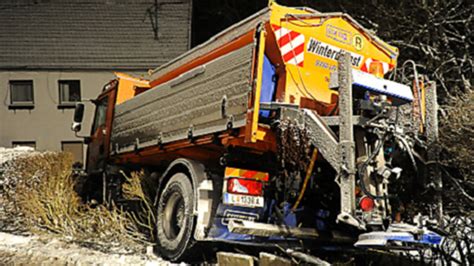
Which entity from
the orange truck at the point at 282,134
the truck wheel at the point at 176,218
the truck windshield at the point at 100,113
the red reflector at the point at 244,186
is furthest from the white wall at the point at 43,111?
the red reflector at the point at 244,186

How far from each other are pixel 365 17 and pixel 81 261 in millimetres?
8584

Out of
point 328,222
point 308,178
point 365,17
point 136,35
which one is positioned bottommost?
point 328,222

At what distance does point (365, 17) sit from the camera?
12773mm

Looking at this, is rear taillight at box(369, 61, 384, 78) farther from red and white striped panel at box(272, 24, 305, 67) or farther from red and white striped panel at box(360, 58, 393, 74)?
red and white striped panel at box(272, 24, 305, 67)

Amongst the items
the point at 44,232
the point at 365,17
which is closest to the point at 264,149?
the point at 44,232

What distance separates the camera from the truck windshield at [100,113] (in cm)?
1064

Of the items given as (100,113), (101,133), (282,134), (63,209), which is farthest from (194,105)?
(100,113)

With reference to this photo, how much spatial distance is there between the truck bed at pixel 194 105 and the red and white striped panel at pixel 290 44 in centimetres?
38

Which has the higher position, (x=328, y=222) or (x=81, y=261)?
(x=328, y=222)

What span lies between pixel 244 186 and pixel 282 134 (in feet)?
3.18

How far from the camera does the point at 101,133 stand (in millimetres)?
10633

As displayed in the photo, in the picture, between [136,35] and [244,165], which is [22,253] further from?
[136,35]

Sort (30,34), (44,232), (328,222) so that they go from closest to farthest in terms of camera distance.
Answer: (328,222) → (44,232) → (30,34)

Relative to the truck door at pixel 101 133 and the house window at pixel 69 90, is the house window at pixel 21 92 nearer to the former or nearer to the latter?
the house window at pixel 69 90
